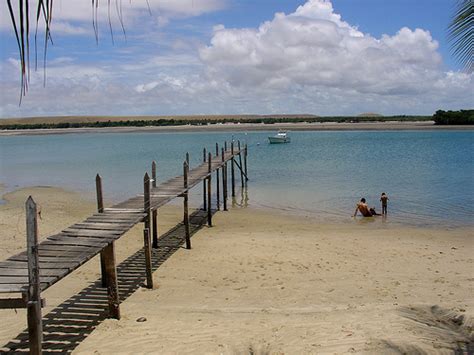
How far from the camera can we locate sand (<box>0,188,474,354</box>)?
7.42m

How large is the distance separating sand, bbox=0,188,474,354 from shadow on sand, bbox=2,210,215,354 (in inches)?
8.6

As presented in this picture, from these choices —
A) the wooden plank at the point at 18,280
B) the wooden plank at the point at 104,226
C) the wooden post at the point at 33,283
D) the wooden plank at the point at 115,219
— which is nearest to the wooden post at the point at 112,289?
the wooden plank at the point at 104,226

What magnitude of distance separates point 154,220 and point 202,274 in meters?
3.44

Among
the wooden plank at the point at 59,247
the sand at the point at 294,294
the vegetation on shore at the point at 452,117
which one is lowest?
the sand at the point at 294,294

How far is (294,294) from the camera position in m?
9.90

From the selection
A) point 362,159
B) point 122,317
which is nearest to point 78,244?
point 122,317

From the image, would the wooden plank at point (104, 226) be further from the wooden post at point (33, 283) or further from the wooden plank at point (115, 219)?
the wooden post at point (33, 283)

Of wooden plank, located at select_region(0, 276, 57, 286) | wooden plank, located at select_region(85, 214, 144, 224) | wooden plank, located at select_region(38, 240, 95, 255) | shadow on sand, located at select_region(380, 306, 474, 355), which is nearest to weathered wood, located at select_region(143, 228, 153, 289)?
wooden plank, located at select_region(85, 214, 144, 224)

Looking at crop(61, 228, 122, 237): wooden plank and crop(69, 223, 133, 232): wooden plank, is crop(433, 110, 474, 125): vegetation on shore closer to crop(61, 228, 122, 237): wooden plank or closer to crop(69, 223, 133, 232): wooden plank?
crop(69, 223, 133, 232): wooden plank

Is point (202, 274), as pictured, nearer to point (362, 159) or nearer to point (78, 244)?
point (78, 244)

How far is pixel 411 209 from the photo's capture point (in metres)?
20.7

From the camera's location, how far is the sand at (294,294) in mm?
7422

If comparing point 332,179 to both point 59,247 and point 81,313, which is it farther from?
Answer: point 59,247

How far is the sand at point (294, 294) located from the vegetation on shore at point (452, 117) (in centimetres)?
8307
